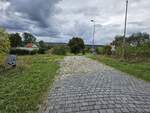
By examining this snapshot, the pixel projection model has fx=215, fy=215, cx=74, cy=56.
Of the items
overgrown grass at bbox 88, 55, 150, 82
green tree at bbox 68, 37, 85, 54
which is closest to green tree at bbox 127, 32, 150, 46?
green tree at bbox 68, 37, 85, 54

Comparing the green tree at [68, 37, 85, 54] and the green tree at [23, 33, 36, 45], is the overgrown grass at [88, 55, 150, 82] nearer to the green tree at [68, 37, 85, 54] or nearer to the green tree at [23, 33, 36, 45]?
the green tree at [68, 37, 85, 54]

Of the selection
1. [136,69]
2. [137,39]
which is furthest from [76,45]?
[136,69]

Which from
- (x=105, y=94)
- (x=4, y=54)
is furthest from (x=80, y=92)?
(x=4, y=54)

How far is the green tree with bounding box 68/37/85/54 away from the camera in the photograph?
67125 millimetres

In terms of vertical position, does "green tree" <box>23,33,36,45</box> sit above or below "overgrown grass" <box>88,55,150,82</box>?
above

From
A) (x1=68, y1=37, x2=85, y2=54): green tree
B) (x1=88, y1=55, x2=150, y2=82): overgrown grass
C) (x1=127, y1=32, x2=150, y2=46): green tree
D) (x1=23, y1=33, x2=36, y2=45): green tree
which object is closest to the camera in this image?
(x1=88, y1=55, x2=150, y2=82): overgrown grass

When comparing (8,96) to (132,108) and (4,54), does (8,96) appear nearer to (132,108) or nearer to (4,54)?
(132,108)

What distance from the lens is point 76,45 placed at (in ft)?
220

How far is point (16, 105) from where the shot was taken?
18.5 ft

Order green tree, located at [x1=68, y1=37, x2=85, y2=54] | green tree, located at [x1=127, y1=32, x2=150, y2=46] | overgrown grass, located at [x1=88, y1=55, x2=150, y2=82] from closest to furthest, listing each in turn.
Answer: overgrown grass, located at [x1=88, y1=55, x2=150, y2=82]
green tree, located at [x1=127, y1=32, x2=150, y2=46]
green tree, located at [x1=68, y1=37, x2=85, y2=54]

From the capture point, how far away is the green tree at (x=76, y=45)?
67.1 m

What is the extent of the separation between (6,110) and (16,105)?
1.35 feet

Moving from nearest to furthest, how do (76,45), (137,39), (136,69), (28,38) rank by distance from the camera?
(136,69) < (137,39) < (76,45) < (28,38)

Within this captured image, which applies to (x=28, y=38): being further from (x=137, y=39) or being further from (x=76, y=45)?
(x=137, y=39)
